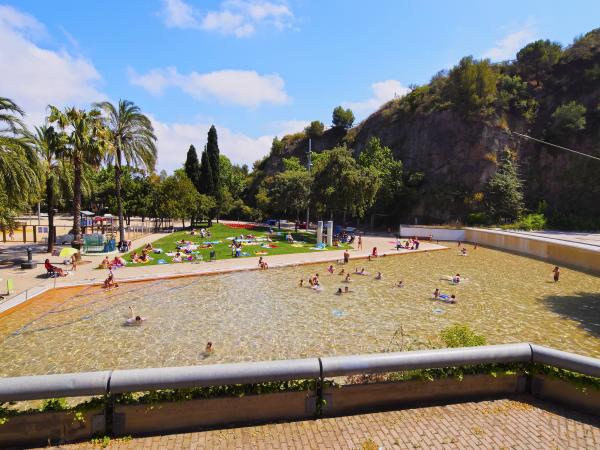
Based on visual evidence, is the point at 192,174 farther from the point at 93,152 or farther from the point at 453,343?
the point at 453,343

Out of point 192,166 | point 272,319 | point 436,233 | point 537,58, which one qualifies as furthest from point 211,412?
point 537,58

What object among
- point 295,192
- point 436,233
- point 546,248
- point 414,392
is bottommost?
point 414,392

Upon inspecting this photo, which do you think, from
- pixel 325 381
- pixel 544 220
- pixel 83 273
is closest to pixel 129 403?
pixel 325 381

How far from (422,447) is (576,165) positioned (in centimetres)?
5865

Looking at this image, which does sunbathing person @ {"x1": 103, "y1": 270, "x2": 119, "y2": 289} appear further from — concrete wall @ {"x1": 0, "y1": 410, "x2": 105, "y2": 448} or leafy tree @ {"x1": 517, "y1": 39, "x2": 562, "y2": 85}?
leafy tree @ {"x1": 517, "y1": 39, "x2": 562, "y2": 85}

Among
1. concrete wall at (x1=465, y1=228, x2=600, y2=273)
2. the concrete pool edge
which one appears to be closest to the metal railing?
the concrete pool edge

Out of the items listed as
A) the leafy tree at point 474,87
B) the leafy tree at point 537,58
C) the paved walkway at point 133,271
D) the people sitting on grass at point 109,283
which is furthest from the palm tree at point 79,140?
the leafy tree at point 537,58

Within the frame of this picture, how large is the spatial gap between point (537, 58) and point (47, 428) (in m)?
78.1

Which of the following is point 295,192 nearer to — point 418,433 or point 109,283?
point 109,283

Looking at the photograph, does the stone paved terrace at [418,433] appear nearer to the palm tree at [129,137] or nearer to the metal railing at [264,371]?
the metal railing at [264,371]

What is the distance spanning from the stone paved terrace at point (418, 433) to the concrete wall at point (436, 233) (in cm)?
4145

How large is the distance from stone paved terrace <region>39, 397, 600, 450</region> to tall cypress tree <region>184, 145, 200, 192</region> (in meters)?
54.8

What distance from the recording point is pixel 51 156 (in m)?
27.2

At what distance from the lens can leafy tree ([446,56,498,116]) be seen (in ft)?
185
